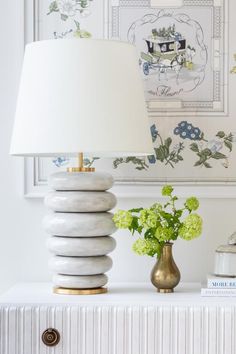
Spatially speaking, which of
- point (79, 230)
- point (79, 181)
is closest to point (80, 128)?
point (79, 181)

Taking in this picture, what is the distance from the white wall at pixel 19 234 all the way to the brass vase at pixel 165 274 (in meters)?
0.26

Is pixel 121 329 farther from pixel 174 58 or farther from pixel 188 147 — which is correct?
pixel 174 58

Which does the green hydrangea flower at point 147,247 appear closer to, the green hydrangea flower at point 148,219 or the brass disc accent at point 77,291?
the green hydrangea flower at point 148,219

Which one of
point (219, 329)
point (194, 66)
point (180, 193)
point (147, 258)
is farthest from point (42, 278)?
point (194, 66)

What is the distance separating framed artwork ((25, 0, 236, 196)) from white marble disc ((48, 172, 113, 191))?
278 millimetres

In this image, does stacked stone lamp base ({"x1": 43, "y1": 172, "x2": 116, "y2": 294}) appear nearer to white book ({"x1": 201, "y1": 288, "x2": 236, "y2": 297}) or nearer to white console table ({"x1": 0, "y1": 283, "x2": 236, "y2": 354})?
white console table ({"x1": 0, "y1": 283, "x2": 236, "y2": 354})

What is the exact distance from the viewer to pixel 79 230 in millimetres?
2098

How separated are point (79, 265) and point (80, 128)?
39cm

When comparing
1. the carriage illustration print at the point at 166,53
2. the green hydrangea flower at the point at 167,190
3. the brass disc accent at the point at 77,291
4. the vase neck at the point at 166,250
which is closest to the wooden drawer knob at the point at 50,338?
the brass disc accent at the point at 77,291

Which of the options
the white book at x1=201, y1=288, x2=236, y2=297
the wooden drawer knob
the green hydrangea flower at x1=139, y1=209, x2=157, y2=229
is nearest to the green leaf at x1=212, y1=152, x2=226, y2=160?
the green hydrangea flower at x1=139, y1=209, x2=157, y2=229

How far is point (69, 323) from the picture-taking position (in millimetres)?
1980

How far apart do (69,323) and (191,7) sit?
42.3 inches

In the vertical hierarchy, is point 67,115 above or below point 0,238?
above

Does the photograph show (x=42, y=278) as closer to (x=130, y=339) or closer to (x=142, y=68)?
(x=130, y=339)
